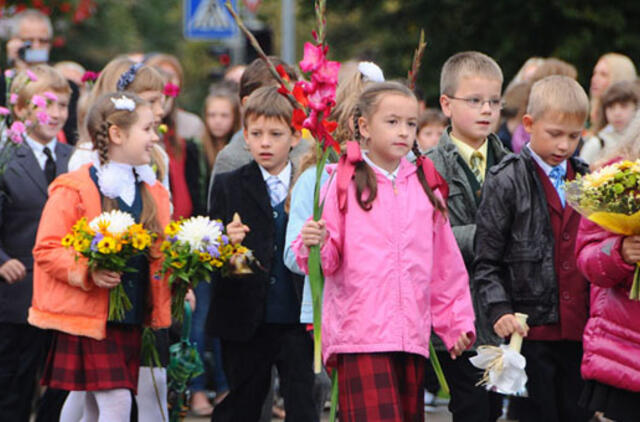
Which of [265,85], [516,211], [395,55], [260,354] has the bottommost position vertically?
[260,354]

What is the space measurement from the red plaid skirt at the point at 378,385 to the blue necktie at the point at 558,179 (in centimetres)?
122

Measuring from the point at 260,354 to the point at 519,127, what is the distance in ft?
12.5

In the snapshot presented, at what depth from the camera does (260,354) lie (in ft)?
23.5

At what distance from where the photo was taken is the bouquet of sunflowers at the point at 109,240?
658cm

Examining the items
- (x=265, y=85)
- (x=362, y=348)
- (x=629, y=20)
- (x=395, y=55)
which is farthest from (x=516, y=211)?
(x=395, y=55)

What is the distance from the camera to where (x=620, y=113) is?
10.0m

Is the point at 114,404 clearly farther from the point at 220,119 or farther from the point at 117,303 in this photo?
the point at 220,119

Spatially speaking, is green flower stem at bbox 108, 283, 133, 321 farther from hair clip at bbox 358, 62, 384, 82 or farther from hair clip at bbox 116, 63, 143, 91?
hair clip at bbox 116, 63, 143, 91

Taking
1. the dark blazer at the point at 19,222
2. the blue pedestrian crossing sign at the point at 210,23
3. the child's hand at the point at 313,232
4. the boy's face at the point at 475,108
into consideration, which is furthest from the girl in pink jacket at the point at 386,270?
the blue pedestrian crossing sign at the point at 210,23

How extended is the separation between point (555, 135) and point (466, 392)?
139cm

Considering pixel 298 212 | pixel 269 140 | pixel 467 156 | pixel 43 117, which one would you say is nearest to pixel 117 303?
pixel 298 212

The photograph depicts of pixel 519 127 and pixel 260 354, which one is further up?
pixel 519 127

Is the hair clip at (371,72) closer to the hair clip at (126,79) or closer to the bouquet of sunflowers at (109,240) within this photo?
the bouquet of sunflowers at (109,240)

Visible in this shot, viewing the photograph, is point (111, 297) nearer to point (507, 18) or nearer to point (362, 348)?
point (362, 348)
